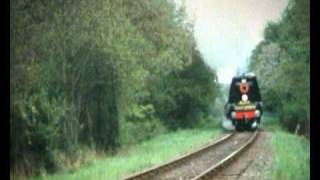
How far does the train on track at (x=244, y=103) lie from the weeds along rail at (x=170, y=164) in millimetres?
289

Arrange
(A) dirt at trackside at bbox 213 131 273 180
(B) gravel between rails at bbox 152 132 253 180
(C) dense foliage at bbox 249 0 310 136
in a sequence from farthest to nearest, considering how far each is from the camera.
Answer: (B) gravel between rails at bbox 152 132 253 180
(A) dirt at trackside at bbox 213 131 273 180
(C) dense foliage at bbox 249 0 310 136

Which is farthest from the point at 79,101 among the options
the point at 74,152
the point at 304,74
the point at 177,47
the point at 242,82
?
the point at 304,74

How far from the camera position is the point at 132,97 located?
674cm

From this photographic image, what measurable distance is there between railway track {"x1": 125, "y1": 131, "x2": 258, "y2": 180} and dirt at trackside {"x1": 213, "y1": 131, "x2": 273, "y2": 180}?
0.20 ft

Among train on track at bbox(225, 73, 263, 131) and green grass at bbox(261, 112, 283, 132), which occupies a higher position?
train on track at bbox(225, 73, 263, 131)

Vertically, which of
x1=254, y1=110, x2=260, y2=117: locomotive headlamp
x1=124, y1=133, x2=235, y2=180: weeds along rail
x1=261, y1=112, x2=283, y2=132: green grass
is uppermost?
x1=254, y1=110, x2=260, y2=117: locomotive headlamp

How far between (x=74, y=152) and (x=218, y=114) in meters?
1.34

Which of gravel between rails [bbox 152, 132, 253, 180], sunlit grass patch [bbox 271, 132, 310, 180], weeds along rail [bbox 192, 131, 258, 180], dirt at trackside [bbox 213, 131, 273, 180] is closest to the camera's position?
sunlit grass patch [bbox 271, 132, 310, 180]

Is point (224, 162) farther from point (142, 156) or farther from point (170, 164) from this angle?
point (142, 156)

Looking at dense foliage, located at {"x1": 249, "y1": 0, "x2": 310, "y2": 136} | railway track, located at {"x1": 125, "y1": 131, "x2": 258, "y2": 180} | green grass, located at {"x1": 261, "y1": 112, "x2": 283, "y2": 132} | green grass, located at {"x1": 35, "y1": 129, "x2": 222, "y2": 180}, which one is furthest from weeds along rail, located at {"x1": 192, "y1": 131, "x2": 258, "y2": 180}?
dense foliage, located at {"x1": 249, "y1": 0, "x2": 310, "y2": 136}

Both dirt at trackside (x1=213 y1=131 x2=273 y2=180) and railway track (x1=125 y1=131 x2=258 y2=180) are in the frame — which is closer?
dirt at trackside (x1=213 y1=131 x2=273 y2=180)

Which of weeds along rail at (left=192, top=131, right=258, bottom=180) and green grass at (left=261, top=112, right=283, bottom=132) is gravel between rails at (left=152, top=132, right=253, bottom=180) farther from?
green grass at (left=261, top=112, right=283, bottom=132)

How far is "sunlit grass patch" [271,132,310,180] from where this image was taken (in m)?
6.02
